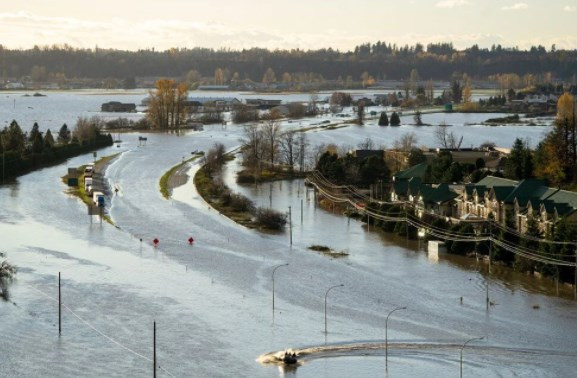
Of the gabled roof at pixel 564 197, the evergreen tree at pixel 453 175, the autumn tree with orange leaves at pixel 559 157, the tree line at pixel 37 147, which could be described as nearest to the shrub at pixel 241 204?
the evergreen tree at pixel 453 175

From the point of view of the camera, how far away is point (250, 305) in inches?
607

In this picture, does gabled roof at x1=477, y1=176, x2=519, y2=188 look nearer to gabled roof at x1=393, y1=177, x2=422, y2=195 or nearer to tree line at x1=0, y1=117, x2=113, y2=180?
gabled roof at x1=393, y1=177, x2=422, y2=195

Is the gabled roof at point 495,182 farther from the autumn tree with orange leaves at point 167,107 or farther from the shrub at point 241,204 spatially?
the autumn tree with orange leaves at point 167,107

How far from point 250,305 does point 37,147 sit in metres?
19.7

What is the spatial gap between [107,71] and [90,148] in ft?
265

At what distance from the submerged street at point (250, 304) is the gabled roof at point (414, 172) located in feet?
7.90

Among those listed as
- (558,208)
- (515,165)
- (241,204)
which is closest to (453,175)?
(515,165)

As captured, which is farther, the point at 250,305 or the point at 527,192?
the point at 527,192

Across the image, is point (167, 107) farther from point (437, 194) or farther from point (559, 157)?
point (437, 194)

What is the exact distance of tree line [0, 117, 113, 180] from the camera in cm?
3130

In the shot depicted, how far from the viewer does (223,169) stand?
32250mm

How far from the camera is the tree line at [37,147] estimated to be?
3130 cm

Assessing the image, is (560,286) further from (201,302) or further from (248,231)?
(248,231)

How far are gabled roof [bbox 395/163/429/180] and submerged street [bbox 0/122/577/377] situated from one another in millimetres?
2407
